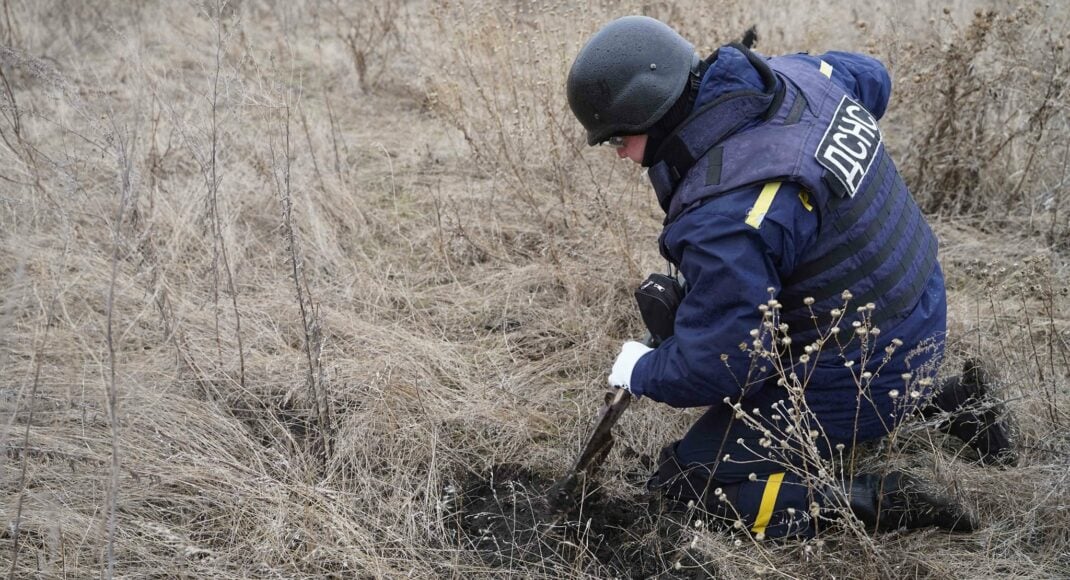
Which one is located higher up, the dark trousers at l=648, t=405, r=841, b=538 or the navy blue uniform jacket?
the navy blue uniform jacket

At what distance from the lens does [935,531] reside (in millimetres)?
2393

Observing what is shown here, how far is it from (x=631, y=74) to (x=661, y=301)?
69 cm

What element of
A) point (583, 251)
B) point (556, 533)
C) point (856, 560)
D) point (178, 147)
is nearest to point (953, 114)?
point (583, 251)

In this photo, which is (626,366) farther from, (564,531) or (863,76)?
(863,76)

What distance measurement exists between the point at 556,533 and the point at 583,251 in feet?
5.57

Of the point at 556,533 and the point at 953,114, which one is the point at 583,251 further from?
the point at 953,114

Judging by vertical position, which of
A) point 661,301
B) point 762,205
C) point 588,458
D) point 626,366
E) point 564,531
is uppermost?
point 762,205

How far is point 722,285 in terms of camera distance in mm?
2090

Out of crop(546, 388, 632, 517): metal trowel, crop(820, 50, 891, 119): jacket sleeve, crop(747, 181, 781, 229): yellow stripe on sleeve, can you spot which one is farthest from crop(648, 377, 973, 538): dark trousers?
crop(820, 50, 891, 119): jacket sleeve

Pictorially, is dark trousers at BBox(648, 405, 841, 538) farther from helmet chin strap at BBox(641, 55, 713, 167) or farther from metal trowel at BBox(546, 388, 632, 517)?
helmet chin strap at BBox(641, 55, 713, 167)

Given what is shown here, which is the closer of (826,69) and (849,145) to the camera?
(849,145)

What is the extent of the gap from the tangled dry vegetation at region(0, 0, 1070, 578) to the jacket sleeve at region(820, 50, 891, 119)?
804mm

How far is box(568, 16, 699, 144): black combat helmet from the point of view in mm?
2271

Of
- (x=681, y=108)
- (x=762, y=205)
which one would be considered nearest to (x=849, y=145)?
(x=762, y=205)
